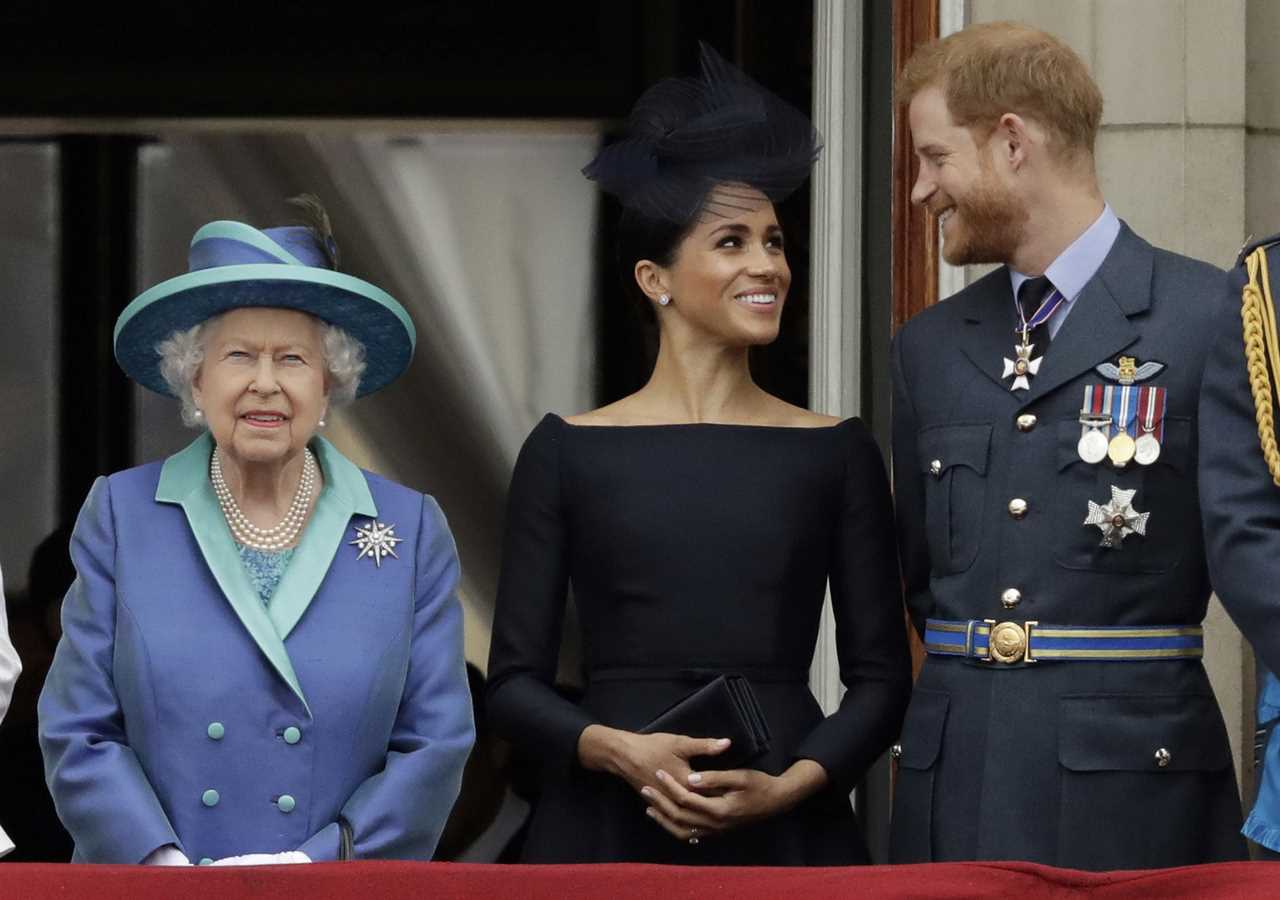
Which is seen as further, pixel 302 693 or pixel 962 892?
pixel 302 693

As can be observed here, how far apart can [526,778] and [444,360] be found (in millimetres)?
961

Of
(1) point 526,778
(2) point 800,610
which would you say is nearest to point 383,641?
(2) point 800,610

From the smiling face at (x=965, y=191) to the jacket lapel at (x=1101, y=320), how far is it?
134 mm

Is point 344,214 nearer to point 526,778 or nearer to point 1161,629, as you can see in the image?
point 526,778

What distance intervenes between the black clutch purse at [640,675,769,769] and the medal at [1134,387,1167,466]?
24.0 inches

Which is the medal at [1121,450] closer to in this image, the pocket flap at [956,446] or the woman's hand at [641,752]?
the pocket flap at [956,446]

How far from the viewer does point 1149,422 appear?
3.48 meters

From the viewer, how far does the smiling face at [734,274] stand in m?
3.73

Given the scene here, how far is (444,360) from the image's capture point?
5918mm

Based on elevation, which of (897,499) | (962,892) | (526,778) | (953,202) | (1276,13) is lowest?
(526,778)

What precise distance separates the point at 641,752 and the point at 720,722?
116 mm

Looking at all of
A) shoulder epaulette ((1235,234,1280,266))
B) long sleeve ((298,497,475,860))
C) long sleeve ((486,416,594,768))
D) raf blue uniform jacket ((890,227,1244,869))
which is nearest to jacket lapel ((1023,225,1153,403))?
raf blue uniform jacket ((890,227,1244,869))

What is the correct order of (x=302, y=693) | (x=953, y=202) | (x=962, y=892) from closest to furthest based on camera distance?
(x=962, y=892)
(x=302, y=693)
(x=953, y=202)

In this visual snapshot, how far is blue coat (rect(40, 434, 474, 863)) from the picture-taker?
3.38 meters
